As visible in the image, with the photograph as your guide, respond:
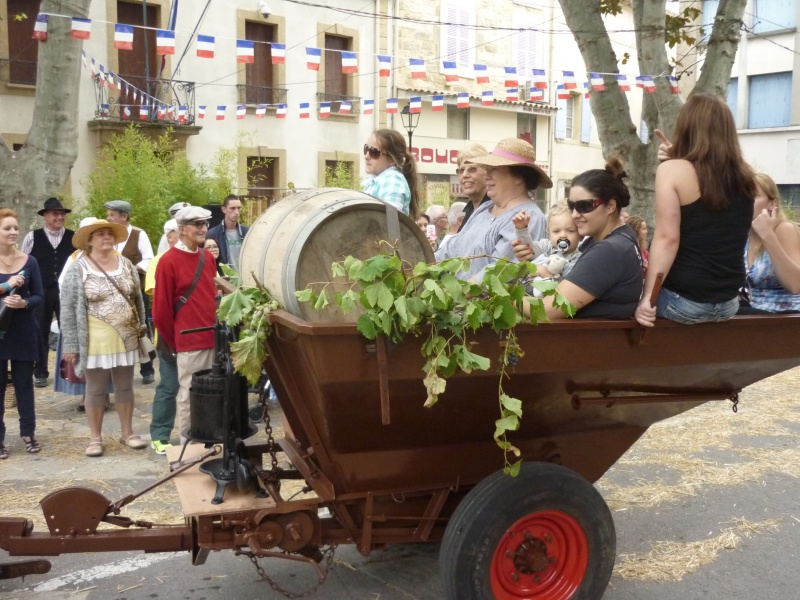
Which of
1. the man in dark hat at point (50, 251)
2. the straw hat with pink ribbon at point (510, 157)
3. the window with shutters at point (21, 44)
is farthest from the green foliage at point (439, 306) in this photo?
the window with shutters at point (21, 44)

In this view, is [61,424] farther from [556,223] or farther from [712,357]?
[712,357]

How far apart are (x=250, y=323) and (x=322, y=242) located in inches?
16.4

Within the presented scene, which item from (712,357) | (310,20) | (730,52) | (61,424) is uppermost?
(310,20)

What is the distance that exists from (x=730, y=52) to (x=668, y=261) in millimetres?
8527

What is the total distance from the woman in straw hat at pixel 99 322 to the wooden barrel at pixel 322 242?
3.13 m

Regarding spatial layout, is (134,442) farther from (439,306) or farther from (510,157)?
(439,306)

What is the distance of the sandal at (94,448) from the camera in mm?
6336

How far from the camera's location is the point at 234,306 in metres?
3.34

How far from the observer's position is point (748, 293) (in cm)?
495

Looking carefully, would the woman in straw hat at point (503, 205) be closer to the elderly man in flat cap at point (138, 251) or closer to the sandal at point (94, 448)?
the sandal at point (94, 448)

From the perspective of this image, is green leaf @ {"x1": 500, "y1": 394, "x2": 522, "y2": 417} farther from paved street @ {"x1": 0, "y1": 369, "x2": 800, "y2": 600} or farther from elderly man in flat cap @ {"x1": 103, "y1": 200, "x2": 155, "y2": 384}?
elderly man in flat cap @ {"x1": 103, "y1": 200, "x2": 155, "y2": 384}

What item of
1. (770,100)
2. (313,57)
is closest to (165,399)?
(313,57)

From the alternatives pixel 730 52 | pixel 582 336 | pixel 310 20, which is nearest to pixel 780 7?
pixel 310 20

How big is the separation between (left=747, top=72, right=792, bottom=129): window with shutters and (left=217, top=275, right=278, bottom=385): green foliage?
30982mm
